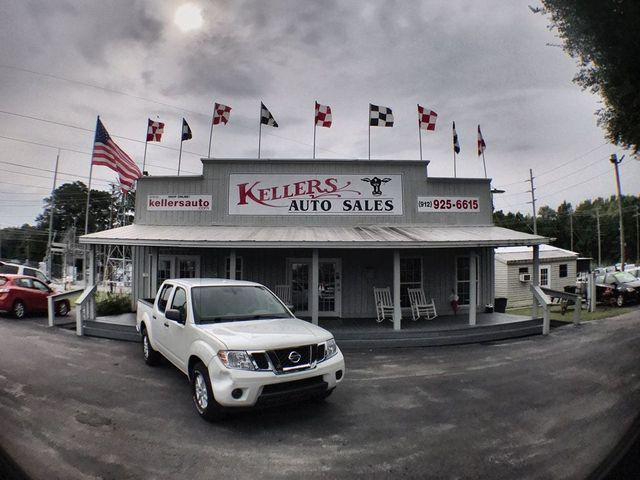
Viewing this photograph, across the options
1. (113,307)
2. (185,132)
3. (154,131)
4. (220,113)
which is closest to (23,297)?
(113,307)

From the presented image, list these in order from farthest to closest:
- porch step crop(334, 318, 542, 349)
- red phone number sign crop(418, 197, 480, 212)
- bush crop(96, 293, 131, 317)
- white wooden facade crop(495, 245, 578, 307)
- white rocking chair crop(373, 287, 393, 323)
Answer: white wooden facade crop(495, 245, 578, 307) → red phone number sign crop(418, 197, 480, 212) → bush crop(96, 293, 131, 317) → white rocking chair crop(373, 287, 393, 323) → porch step crop(334, 318, 542, 349)

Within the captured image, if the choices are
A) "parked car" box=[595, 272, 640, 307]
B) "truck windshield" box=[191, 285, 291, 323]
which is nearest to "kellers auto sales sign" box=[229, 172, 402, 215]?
"truck windshield" box=[191, 285, 291, 323]

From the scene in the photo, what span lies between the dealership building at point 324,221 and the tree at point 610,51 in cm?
958

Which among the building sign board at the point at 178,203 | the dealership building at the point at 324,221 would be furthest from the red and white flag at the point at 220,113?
the building sign board at the point at 178,203

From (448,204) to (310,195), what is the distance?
5184 mm

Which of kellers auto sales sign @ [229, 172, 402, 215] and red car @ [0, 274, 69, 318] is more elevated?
kellers auto sales sign @ [229, 172, 402, 215]

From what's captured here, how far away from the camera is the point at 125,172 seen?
40.3 ft

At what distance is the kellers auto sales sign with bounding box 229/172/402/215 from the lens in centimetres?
1218

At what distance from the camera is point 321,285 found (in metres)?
11.7

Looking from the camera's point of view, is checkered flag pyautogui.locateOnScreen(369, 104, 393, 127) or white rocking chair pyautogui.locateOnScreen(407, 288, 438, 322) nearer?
white rocking chair pyautogui.locateOnScreen(407, 288, 438, 322)

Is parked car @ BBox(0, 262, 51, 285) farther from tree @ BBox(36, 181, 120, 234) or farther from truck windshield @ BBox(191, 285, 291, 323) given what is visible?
tree @ BBox(36, 181, 120, 234)

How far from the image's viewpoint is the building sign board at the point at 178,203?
1232cm

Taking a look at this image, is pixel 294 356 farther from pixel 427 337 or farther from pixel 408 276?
pixel 408 276

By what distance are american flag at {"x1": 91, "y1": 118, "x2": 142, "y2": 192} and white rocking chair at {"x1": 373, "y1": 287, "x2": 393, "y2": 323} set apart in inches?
382
